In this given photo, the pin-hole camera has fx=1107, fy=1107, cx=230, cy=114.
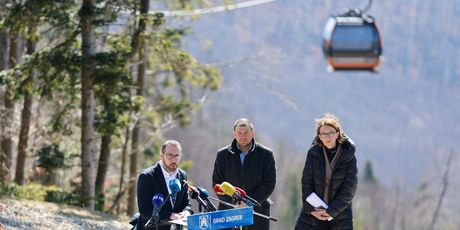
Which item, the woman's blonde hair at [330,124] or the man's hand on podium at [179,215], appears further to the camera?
the woman's blonde hair at [330,124]

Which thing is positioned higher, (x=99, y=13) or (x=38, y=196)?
(x=99, y=13)

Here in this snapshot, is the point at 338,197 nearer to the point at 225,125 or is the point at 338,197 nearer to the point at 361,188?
the point at 361,188

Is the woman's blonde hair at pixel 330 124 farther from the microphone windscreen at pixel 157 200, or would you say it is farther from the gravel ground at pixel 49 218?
the gravel ground at pixel 49 218

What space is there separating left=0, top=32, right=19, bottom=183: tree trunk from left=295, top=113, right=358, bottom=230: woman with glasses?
1735 centimetres

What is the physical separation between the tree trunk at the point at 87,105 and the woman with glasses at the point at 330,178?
13.0 meters

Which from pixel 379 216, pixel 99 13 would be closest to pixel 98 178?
pixel 99 13

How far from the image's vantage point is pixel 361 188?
371 ft

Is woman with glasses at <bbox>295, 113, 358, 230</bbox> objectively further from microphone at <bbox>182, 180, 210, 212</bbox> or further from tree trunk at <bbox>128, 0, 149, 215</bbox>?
tree trunk at <bbox>128, 0, 149, 215</bbox>

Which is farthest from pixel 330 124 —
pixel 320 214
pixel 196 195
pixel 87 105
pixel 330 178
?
pixel 87 105

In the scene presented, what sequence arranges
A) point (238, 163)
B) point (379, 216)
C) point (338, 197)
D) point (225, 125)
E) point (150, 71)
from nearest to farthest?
point (338, 197) < point (238, 163) < point (150, 71) < point (379, 216) < point (225, 125)

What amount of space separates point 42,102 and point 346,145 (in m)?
21.1

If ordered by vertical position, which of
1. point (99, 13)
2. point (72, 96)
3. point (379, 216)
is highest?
point (99, 13)

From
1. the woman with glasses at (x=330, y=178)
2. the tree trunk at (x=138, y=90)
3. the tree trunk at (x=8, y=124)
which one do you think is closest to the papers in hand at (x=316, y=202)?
the woman with glasses at (x=330, y=178)

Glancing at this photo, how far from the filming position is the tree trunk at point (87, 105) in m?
23.6
